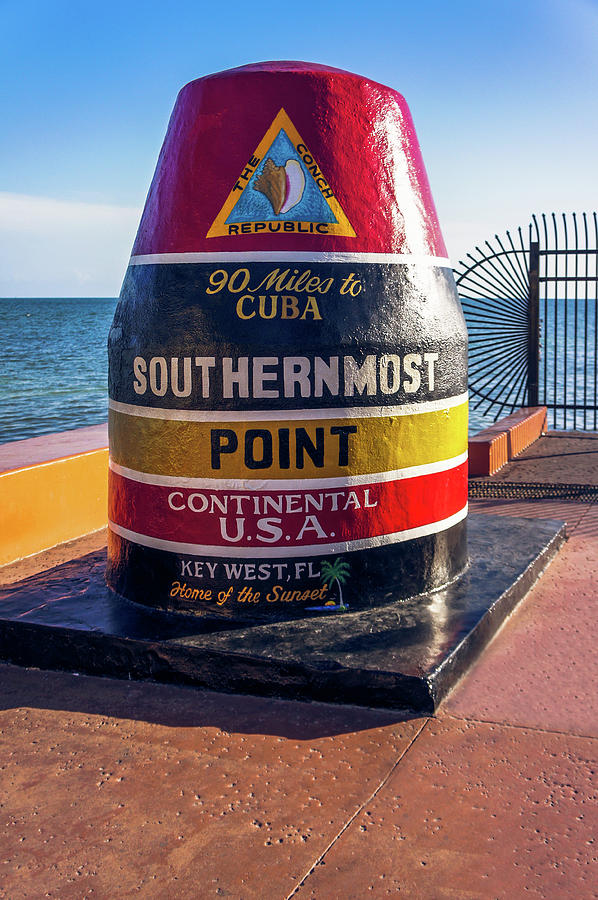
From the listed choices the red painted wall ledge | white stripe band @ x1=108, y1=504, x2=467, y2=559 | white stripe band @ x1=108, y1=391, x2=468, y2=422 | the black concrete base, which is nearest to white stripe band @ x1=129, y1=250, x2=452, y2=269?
white stripe band @ x1=108, y1=391, x2=468, y2=422

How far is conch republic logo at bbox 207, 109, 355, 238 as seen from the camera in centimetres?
475

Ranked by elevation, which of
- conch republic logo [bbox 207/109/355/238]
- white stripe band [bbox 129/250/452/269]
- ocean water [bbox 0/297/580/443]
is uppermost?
conch republic logo [bbox 207/109/355/238]

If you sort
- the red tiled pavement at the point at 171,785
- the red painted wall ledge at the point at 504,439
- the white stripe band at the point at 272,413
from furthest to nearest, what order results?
the red painted wall ledge at the point at 504,439 → the white stripe band at the point at 272,413 → the red tiled pavement at the point at 171,785

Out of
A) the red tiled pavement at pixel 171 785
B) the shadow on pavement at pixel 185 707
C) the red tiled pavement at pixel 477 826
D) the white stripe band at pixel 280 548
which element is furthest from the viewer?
the white stripe band at pixel 280 548

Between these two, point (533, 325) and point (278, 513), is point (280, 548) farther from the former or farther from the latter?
point (533, 325)

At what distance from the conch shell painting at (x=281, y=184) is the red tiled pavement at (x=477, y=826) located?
2.81m

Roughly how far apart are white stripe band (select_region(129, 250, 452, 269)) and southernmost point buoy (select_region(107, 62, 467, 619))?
1cm

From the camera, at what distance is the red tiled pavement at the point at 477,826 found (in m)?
2.90

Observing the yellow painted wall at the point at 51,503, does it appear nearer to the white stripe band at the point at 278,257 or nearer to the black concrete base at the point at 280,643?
the black concrete base at the point at 280,643

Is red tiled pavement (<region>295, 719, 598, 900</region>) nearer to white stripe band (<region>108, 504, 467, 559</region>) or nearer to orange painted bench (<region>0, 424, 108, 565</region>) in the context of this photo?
white stripe band (<region>108, 504, 467, 559</region>)

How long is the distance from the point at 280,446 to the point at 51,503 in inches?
115

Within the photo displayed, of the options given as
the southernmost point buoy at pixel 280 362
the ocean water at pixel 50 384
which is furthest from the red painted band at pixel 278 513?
the ocean water at pixel 50 384

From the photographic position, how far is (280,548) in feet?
15.7

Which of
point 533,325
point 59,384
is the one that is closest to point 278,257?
point 533,325
